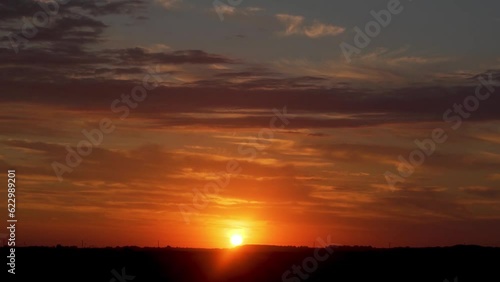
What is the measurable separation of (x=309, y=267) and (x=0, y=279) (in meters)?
29.1

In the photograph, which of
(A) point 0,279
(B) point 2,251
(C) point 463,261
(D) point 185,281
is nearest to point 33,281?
(A) point 0,279

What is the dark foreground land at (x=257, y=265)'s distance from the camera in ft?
275

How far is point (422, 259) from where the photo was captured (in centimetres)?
9462

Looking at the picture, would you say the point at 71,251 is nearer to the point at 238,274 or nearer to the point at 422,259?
the point at 238,274

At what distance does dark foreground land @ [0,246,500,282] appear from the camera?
3300 inches

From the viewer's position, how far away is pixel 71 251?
4102 inches

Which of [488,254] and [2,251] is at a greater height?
[2,251]

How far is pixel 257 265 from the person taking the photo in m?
Result: 92.1

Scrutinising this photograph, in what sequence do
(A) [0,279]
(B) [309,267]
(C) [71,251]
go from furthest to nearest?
(C) [71,251], (B) [309,267], (A) [0,279]

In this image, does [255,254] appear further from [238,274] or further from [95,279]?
[95,279]

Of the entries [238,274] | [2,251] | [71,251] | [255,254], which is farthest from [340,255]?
[2,251]

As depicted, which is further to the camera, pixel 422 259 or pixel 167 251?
pixel 167 251

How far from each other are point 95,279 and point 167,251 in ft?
87.2

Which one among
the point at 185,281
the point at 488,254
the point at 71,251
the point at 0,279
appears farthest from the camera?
the point at 71,251
